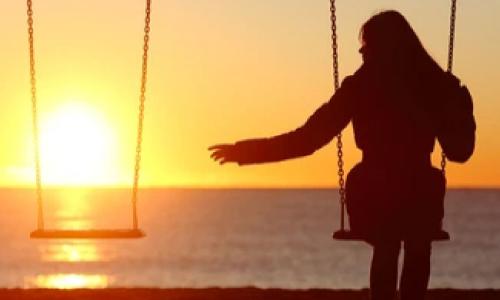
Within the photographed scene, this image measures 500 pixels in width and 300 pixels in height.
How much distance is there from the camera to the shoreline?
1295cm

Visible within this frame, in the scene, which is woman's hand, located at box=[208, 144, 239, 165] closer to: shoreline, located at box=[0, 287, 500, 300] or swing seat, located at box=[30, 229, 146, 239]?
swing seat, located at box=[30, 229, 146, 239]

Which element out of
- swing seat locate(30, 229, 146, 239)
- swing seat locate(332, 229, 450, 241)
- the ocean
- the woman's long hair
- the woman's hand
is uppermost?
the woman's long hair

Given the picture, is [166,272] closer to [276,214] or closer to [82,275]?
[82,275]

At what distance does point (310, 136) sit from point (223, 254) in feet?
266

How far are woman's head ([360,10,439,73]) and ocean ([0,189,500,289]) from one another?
5522cm

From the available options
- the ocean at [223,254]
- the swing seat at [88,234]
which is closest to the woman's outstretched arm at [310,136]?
the swing seat at [88,234]

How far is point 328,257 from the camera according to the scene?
88250 mm

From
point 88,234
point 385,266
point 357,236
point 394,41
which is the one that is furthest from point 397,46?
point 88,234

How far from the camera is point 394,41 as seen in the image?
842 cm

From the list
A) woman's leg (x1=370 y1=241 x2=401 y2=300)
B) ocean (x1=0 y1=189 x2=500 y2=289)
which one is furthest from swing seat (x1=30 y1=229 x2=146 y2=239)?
ocean (x1=0 y1=189 x2=500 y2=289)

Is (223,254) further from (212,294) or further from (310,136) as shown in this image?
(310,136)

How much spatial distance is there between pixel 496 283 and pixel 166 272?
1788cm

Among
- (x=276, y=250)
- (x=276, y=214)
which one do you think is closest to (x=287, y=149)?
(x=276, y=250)

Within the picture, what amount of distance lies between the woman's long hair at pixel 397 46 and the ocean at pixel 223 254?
181ft
